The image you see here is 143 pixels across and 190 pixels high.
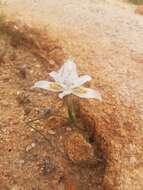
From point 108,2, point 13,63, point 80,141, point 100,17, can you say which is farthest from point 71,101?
point 108,2

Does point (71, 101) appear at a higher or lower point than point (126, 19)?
higher

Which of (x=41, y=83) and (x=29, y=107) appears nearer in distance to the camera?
(x=41, y=83)

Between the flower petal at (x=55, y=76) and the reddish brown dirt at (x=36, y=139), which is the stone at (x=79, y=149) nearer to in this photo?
the reddish brown dirt at (x=36, y=139)

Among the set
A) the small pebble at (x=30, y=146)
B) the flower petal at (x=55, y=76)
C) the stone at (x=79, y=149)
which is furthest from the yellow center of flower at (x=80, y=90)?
the small pebble at (x=30, y=146)

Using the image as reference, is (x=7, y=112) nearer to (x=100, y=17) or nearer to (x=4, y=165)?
(x=4, y=165)

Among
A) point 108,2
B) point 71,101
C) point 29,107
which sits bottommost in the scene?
point 108,2

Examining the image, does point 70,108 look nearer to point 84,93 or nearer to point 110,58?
point 84,93

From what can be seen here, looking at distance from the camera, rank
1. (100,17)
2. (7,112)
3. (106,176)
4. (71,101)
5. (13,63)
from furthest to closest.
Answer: (100,17) → (13,63) → (7,112) → (71,101) → (106,176)

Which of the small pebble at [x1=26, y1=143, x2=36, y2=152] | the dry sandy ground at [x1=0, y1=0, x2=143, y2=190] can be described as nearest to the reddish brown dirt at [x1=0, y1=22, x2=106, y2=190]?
the small pebble at [x1=26, y1=143, x2=36, y2=152]
